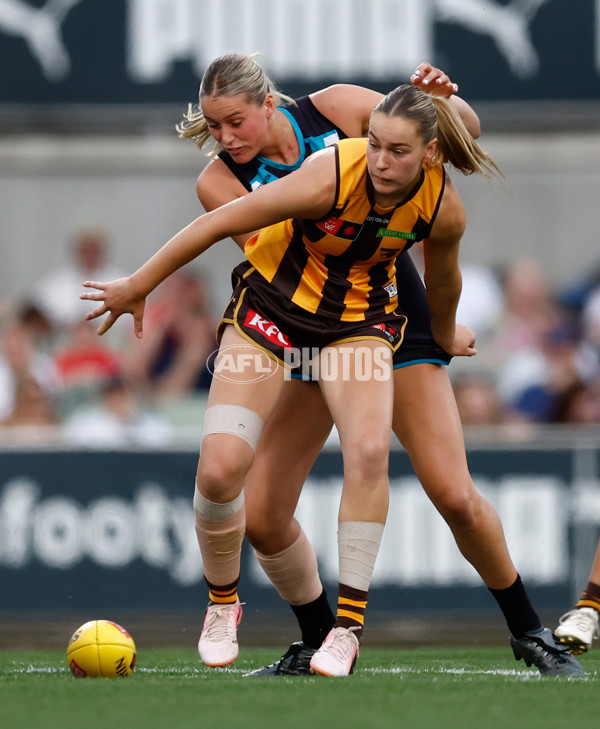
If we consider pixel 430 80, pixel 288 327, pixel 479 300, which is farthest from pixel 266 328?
pixel 479 300

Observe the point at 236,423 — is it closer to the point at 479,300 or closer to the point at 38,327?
the point at 38,327

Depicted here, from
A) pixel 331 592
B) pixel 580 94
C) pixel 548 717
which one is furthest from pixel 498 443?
pixel 548 717

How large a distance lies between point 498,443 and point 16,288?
15.7ft

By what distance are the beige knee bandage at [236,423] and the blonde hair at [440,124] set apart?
3.45 feet

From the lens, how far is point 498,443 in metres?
8.35

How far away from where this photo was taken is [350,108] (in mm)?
5008

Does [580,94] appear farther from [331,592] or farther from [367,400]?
[367,400]

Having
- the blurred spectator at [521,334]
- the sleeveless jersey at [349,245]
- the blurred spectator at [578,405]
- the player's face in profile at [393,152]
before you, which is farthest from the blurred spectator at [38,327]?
the player's face in profile at [393,152]

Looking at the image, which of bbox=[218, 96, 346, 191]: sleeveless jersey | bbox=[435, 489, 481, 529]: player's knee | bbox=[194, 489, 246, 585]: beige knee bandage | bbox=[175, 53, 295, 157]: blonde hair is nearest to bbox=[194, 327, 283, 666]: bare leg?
bbox=[194, 489, 246, 585]: beige knee bandage

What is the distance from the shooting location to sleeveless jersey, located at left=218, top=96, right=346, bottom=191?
16.2ft

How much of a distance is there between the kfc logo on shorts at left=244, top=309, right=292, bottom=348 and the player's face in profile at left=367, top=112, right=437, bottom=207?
23.9 inches

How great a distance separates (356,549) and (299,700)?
0.71 metres

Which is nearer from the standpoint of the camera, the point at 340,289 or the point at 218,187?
the point at 340,289

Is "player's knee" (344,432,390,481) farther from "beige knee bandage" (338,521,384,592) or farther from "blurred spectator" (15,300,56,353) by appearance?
"blurred spectator" (15,300,56,353)
